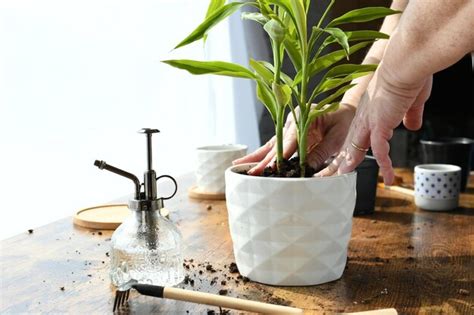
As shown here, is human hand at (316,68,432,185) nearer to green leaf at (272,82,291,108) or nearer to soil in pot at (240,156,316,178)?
soil in pot at (240,156,316,178)

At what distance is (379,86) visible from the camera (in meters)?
1.04

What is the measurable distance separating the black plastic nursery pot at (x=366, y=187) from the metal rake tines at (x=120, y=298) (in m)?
0.73

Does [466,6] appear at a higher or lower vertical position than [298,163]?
higher

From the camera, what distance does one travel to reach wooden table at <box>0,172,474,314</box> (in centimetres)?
90

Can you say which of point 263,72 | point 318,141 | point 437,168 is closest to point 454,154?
point 437,168

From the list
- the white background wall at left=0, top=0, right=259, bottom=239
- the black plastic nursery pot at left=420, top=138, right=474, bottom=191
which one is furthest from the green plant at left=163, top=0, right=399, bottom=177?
the black plastic nursery pot at left=420, top=138, right=474, bottom=191

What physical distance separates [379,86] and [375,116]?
48 millimetres

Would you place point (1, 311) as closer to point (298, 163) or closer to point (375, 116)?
point (298, 163)

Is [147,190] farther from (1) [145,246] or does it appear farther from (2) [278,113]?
(2) [278,113]

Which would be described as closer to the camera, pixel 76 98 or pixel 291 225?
pixel 291 225

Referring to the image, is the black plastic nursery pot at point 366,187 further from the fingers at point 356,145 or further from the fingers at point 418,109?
the fingers at point 356,145

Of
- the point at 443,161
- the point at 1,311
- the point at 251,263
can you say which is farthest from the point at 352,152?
the point at 443,161

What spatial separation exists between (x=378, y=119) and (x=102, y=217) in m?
0.65

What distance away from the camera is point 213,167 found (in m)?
1.70
